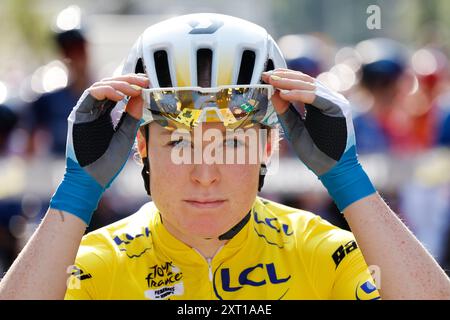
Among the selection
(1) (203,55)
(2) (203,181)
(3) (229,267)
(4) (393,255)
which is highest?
(1) (203,55)

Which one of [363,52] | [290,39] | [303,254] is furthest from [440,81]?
[303,254]

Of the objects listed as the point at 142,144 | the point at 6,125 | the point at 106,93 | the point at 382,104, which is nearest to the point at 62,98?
the point at 6,125

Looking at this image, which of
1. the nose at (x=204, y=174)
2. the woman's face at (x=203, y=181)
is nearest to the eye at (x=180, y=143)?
the woman's face at (x=203, y=181)

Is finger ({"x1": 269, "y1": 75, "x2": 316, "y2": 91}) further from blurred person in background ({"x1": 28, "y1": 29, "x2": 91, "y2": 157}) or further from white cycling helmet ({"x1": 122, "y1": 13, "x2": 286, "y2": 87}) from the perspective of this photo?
blurred person in background ({"x1": 28, "y1": 29, "x2": 91, "y2": 157})

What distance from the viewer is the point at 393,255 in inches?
152

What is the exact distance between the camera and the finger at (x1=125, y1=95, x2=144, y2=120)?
407cm

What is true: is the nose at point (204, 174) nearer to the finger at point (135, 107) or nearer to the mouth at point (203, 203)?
the mouth at point (203, 203)

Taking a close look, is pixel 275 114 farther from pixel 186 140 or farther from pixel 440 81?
pixel 440 81

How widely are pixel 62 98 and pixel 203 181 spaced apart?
203 inches

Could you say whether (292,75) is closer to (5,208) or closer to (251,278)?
(251,278)

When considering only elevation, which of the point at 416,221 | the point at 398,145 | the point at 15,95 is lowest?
the point at 416,221

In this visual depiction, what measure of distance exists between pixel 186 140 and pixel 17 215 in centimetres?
536

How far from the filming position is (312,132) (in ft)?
13.3

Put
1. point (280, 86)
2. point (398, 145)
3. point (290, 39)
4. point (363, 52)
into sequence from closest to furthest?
point (280, 86)
point (398, 145)
point (363, 52)
point (290, 39)
